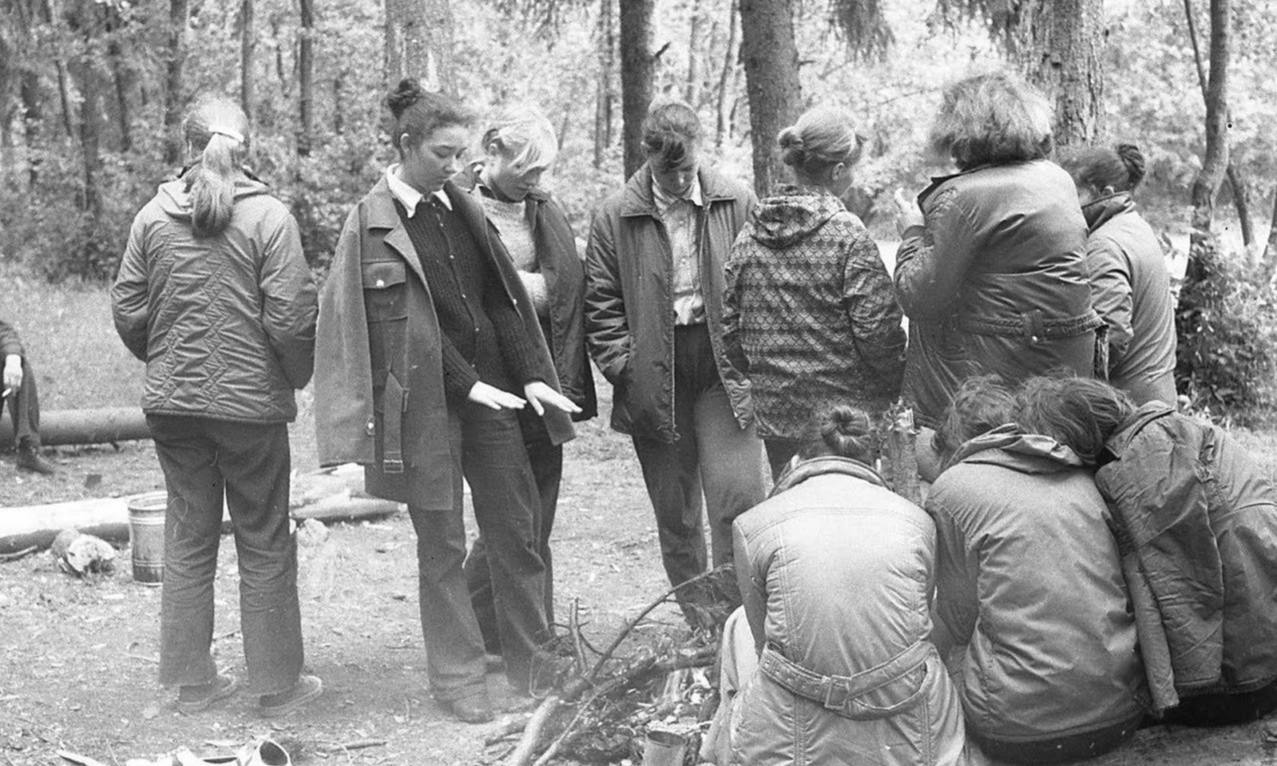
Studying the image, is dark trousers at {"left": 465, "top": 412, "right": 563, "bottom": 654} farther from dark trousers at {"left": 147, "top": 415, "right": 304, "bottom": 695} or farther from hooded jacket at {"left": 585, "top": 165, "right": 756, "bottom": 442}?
dark trousers at {"left": 147, "top": 415, "right": 304, "bottom": 695}

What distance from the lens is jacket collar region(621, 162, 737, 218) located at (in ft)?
18.1

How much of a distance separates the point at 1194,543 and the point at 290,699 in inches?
130

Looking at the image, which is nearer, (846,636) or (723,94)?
(846,636)

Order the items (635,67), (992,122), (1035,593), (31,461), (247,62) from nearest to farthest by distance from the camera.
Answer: (1035,593), (992,122), (31,461), (635,67), (247,62)

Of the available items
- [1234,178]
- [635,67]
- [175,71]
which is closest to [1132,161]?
[635,67]

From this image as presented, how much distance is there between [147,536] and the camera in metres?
7.22

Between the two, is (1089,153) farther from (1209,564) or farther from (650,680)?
(650,680)

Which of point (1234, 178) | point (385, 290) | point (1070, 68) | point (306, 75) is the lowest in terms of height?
point (385, 290)

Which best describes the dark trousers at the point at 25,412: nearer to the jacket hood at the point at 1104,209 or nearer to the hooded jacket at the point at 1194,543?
the jacket hood at the point at 1104,209

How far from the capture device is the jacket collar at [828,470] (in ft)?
12.6

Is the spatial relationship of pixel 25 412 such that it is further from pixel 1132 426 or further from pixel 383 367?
pixel 1132 426

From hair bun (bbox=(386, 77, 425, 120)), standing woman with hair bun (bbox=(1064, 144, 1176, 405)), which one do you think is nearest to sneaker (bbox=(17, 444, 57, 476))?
hair bun (bbox=(386, 77, 425, 120))

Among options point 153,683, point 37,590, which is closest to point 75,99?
point 37,590

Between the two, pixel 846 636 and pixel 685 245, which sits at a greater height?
pixel 685 245
